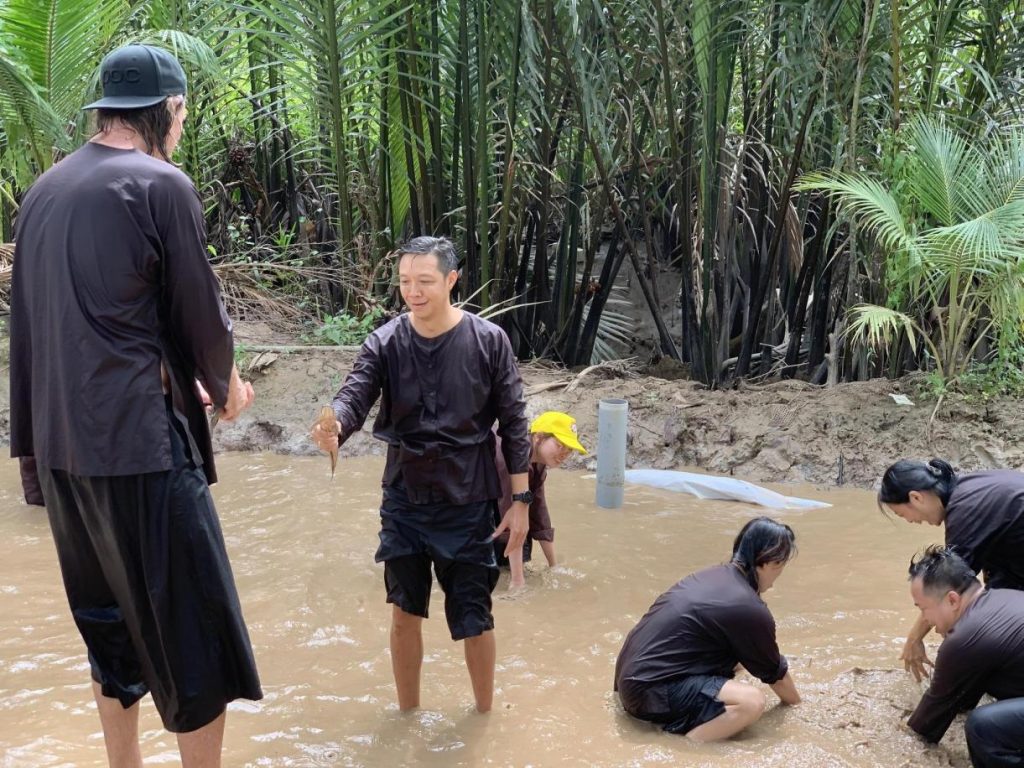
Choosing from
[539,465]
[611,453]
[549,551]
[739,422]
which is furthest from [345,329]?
[539,465]

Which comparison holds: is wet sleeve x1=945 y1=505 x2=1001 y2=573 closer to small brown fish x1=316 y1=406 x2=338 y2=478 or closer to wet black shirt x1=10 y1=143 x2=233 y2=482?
small brown fish x1=316 y1=406 x2=338 y2=478

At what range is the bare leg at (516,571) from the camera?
473 cm

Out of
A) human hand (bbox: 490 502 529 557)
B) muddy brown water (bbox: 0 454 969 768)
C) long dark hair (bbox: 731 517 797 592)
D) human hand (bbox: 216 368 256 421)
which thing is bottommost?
muddy brown water (bbox: 0 454 969 768)

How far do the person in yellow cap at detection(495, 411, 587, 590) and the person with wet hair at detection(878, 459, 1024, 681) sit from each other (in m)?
1.37

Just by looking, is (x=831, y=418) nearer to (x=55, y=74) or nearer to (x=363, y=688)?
(x=363, y=688)

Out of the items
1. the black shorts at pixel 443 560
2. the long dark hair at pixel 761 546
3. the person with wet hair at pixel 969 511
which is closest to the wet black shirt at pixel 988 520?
the person with wet hair at pixel 969 511

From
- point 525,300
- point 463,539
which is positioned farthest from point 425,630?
point 525,300

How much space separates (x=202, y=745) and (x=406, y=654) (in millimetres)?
1081

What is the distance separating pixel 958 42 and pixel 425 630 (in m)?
5.58

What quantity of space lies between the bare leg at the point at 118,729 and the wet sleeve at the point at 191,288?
85 cm

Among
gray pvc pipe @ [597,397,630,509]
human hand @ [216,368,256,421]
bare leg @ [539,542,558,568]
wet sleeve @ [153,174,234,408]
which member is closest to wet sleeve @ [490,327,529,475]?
human hand @ [216,368,256,421]

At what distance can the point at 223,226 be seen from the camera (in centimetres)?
964

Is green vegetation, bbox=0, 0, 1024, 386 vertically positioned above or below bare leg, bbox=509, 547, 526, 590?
above

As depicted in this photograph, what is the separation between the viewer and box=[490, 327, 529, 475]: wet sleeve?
133 inches
